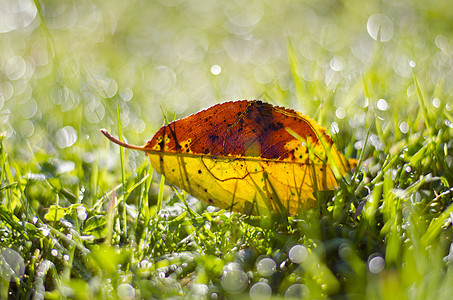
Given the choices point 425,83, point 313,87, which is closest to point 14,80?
point 313,87

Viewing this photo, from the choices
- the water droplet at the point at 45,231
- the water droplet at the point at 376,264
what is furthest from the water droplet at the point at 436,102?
the water droplet at the point at 45,231

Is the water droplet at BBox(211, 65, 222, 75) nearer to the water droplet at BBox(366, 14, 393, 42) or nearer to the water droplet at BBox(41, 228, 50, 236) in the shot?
the water droplet at BBox(366, 14, 393, 42)

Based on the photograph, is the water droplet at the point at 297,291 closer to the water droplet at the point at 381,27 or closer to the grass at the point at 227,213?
the grass at the point at 227,213

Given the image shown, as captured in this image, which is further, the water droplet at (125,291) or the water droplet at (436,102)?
the water droplet at (436,102)

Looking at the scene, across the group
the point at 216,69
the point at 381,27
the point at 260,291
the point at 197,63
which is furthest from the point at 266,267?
the point at 381,27

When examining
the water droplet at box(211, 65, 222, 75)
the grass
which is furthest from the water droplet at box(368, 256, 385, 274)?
the water droplet at box(211, 65, 222, 75)

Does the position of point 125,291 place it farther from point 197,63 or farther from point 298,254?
point 197,63
